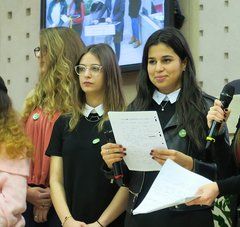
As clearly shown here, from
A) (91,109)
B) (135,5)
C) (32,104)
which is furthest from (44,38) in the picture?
(135,5)

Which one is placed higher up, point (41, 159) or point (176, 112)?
point (176, 112)

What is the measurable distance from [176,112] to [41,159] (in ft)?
3.05

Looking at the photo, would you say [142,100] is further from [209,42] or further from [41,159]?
[209,42]

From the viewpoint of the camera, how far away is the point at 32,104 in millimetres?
2992

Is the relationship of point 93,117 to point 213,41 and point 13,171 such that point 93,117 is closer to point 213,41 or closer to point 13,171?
point 13,171

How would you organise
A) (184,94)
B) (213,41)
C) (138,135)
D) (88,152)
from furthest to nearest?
(213,41) < (88,152) < (184,94) < (138,135)

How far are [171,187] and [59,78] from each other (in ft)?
4.11

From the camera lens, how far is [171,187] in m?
1.97

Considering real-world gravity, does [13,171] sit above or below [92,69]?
below

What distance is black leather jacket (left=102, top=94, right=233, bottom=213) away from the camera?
6.96 feet

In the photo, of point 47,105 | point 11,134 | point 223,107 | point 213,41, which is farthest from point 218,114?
point 213,41

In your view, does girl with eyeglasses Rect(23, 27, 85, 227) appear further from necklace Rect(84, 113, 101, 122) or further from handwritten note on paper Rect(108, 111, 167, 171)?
handwritten note on paper Rect(108, 111, 167, 171)

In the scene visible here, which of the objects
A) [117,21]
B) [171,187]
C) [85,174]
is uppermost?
[117,21]

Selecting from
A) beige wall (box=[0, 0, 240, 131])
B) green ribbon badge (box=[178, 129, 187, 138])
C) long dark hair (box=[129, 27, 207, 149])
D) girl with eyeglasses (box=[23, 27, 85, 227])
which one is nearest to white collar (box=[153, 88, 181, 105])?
long dark hair (box=[129, 27, 207, 149])
